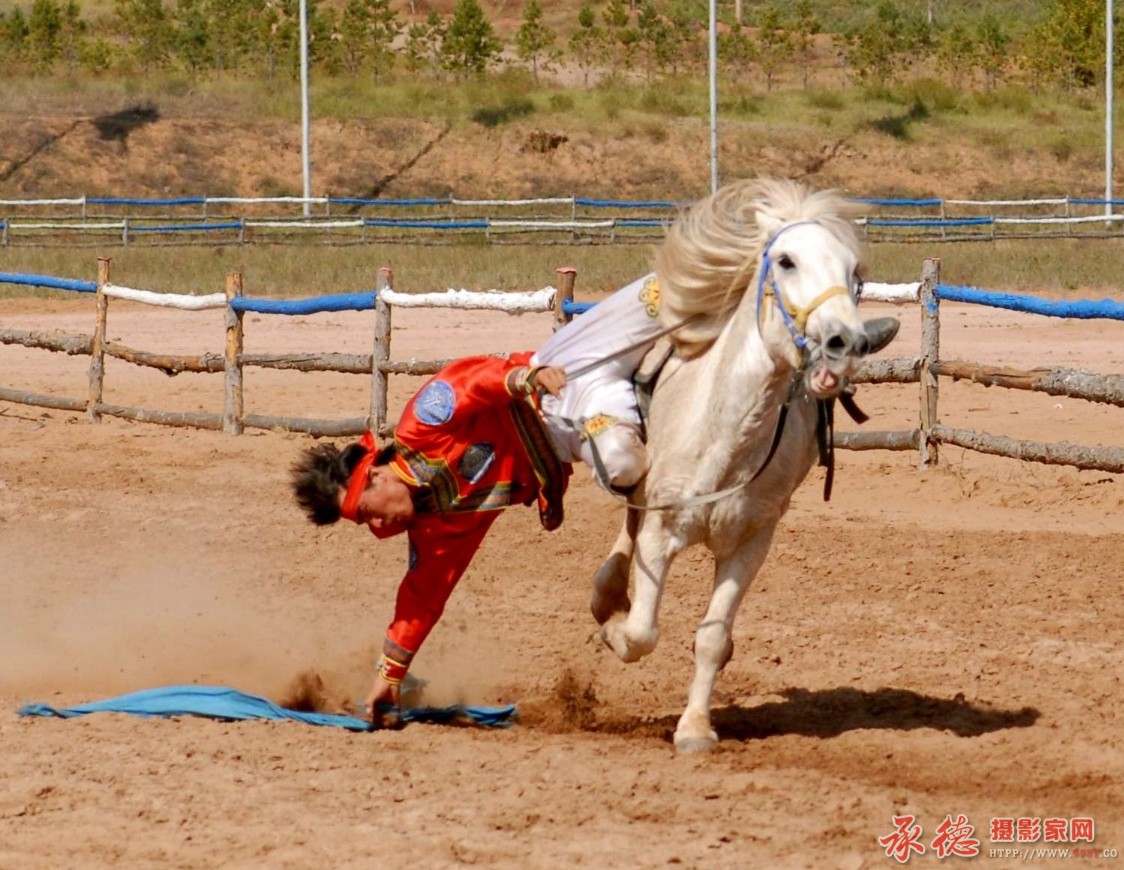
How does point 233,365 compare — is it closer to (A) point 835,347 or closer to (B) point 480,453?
(B) point 480,453

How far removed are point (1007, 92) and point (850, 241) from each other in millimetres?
48070

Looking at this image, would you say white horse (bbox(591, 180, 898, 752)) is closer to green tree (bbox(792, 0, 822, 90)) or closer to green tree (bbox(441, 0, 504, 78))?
green tree (bbox(441, 0, 504, 78))

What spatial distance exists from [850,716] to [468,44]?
153ft

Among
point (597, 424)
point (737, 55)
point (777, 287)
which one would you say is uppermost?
point (737, 55)

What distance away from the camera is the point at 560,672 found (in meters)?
6.75

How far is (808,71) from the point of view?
58.4 meters

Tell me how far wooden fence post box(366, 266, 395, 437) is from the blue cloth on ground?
571cm

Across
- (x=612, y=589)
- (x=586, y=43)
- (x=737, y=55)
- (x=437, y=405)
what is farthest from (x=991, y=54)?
(x=437, y=405)

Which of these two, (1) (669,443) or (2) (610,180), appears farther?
(2) (610,180)

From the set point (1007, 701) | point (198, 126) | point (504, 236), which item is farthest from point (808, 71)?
point (1007, 701)

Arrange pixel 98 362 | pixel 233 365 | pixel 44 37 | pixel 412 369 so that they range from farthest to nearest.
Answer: pixel 44 37 < pixel 98 362 < pixel 233 365 < pixel 412 369

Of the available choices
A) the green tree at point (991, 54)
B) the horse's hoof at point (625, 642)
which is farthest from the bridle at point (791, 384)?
the green tree at point (991, 54)

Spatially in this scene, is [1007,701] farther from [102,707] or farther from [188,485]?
[188,485]

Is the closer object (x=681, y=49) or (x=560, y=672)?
(x=560, y=672)
